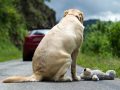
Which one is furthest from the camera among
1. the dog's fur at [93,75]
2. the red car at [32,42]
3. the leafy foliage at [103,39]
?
the leafy foliage at [103,39]

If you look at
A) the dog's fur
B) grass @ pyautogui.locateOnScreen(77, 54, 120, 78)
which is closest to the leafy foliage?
grass @ pyautogui.locateOnScreen(77, 54, 120, 78)

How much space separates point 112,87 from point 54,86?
1.08 metres

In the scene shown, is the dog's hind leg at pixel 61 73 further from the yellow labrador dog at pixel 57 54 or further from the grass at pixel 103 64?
the grass at pixel 103 64

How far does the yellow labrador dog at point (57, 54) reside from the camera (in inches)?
404

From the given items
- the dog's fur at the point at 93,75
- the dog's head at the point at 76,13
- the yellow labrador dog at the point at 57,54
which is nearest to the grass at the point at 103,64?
the dog's fur at the point at 93,75

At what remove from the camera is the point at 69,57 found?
34.4ft

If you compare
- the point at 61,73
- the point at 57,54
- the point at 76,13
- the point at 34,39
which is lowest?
the point at 34,39

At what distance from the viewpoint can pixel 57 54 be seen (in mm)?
10359

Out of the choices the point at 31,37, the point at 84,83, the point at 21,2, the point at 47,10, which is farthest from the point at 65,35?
the point at 47,10

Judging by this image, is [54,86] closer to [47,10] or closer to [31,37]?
[31,37]

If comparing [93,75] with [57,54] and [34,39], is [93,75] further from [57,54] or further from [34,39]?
[34,39]

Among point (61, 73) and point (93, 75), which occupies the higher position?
point (61, 73)

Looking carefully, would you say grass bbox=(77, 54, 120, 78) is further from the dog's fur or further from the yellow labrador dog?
the yellow labrador dog

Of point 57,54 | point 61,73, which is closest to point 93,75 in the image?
point 61,73
